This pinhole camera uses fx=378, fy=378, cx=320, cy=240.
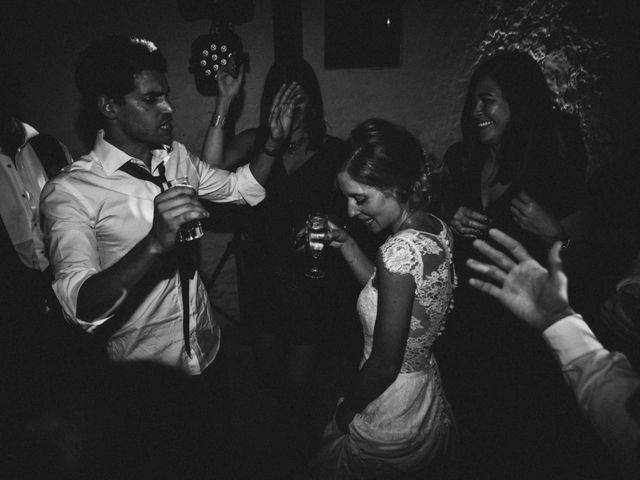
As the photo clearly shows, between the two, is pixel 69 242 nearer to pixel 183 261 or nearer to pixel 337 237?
pixel 183 261

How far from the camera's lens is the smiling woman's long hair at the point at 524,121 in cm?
229

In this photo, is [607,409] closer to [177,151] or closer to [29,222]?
[177,151]

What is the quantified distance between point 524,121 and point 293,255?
1681mm

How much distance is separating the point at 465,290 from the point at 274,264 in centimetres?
132

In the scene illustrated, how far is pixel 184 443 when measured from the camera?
2219 millimetres

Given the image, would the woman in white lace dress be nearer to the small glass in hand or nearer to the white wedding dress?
the white wedding dress

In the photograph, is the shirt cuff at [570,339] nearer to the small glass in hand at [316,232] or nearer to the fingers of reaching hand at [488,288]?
the fingers of reaching hand at [488,288]

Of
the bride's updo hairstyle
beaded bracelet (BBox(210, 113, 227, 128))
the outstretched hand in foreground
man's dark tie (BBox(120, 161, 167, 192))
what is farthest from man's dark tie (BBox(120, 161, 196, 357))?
the outstretched hand in foreground

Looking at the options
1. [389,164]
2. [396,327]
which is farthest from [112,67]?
[396,327]

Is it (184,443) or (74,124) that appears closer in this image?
(184,443)

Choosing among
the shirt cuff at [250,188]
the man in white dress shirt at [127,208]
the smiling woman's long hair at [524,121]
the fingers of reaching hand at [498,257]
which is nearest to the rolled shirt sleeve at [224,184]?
the shirt cuff at [250,188]

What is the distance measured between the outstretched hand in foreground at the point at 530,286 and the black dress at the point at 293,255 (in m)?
1.40

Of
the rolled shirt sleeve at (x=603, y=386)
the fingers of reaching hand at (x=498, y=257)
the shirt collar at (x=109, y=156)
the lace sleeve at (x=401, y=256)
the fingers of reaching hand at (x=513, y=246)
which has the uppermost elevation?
the shirt collar at (x=109, y=156)

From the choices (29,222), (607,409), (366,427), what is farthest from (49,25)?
(607,409)
